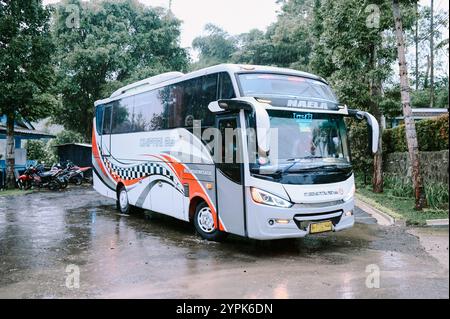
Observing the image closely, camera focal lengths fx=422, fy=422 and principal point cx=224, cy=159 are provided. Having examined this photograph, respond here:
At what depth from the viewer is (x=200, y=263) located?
6.59 m

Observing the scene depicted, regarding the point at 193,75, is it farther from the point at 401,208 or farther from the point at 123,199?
the point at 401,208

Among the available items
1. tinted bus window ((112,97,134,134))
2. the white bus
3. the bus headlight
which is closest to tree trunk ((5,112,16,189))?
tinted bus window ((112,97,134,134))

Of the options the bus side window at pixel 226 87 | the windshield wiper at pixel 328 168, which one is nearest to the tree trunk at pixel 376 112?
the windshield wiper at pixel 328 168

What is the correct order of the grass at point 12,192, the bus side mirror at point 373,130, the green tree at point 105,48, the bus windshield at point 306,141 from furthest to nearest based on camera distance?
the green tree at point 105,48
the grass at point 12,192
the bus side mirror at point 373,130
the bus windshield at point 306,141

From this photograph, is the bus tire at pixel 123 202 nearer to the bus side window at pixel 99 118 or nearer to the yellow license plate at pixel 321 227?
the bus side window at pixel 99 118

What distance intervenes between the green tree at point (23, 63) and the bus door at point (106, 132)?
6.68 metres

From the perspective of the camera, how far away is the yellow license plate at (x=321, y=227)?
697cm

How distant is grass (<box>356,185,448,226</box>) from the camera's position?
9.84 metres

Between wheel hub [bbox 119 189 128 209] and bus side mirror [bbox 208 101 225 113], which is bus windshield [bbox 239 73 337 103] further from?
wheel hub [bbox 119 189 128 209]

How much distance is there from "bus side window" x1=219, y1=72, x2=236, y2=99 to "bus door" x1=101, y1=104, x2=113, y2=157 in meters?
5.78

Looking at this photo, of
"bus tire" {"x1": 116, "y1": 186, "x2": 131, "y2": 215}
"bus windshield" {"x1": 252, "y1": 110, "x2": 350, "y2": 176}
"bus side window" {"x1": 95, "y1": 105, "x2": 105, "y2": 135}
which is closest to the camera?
"bus windshield" {"x1": 252, "y1": 110, "x2": 350, "y2": 176}

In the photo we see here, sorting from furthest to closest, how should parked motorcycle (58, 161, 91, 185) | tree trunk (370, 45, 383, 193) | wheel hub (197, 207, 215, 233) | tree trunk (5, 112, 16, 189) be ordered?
parked motorcycle (58, 161, 91, 185) → tree trunk (5, 112, 16, 189) → tree trunk (370, 45, 383, 193) → wheel hub (197, 207, 215, 233)
